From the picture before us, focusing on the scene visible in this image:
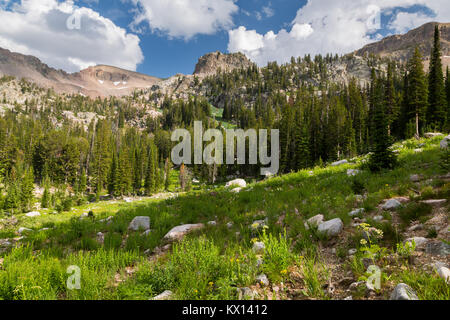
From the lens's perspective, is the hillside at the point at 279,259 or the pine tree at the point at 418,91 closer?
the hillside at the point at 279,259

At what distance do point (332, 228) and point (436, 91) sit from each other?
53773mm

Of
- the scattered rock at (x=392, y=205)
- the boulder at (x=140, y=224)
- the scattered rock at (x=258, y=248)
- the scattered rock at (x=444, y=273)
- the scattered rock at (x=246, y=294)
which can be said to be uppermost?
the scattered rock at (x=392, y=205)

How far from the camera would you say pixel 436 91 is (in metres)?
38.8

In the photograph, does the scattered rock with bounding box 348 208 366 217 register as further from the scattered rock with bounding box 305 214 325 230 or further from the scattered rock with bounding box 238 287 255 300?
the scattered rock with bounding box 238 287 255 300

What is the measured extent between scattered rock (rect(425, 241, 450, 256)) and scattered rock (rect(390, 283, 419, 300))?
1.26 metres

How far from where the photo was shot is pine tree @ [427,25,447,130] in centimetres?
3797

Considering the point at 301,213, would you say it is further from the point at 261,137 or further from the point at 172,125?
the point at 172,125

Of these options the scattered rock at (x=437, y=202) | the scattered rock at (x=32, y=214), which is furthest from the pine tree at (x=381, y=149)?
the scattered rock at (x=32, y=214)

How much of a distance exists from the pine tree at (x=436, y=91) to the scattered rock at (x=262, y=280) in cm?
5195

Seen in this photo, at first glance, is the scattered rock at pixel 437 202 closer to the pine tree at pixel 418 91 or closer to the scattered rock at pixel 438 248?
the scattered rock at pixel 438 248

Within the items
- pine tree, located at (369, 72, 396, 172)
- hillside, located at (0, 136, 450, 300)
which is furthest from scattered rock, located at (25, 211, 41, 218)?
pine tree, located at (369, 72, 396, 172)

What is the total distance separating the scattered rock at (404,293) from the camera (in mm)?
2268

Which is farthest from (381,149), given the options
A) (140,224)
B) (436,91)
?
(436,91)
